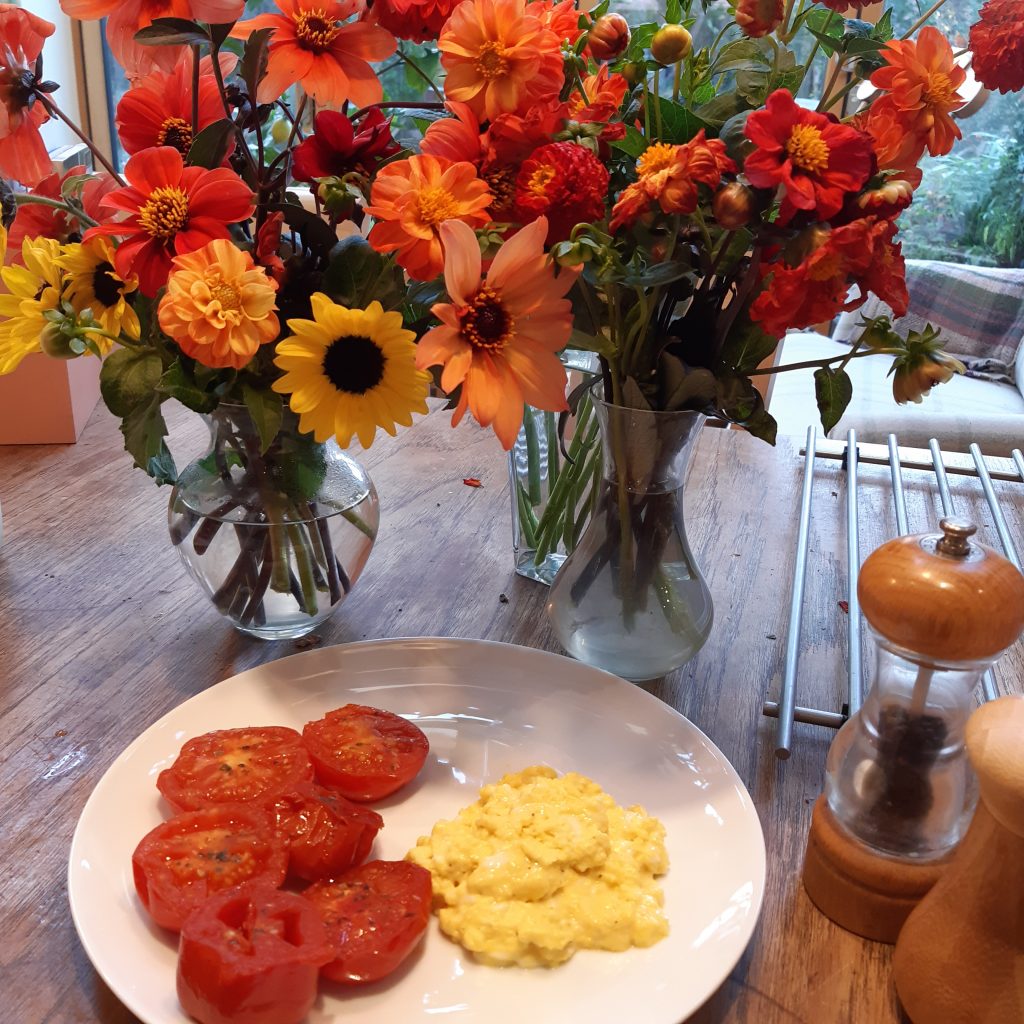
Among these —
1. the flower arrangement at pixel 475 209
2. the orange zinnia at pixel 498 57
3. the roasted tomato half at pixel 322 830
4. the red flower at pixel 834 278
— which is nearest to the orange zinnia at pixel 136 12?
the flower arrangement at pixel 475 209

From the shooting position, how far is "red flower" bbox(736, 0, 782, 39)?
0.51m

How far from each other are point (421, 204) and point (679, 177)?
0.46 ft

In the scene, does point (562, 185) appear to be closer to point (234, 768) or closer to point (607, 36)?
point (607, 36)

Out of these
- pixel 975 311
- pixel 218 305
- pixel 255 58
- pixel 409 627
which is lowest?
pixel 975 311

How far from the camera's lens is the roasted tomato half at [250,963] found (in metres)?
0.43

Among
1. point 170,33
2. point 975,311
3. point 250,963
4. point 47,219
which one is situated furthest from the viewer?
point 975,311

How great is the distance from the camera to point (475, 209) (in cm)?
53

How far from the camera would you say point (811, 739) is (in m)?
0.72

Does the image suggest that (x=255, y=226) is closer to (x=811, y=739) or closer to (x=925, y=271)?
(x=811, y=739)

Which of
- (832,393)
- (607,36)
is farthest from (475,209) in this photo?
(832,393)

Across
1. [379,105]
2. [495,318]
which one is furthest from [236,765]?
[379,105]

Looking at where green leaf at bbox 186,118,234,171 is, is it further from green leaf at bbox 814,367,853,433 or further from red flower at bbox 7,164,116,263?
green leaf at bbox 814,367,853,433

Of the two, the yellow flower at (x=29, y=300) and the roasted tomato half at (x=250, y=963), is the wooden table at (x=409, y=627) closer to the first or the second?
the roasted tomato half at (x=250, y=963)

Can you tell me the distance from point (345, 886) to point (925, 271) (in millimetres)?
2768
